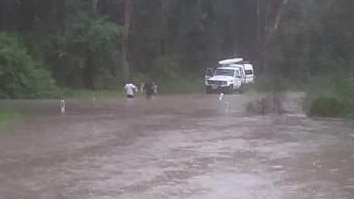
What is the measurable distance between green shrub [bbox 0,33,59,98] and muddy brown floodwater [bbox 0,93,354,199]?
14.4 metres

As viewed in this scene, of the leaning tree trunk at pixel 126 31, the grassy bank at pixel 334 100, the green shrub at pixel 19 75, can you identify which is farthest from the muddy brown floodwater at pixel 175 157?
the leaning tree trunk at pixel 126 31

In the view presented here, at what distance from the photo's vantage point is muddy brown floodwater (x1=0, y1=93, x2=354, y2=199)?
16.8 metres

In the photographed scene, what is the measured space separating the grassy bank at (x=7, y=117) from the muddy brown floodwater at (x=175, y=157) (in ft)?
1.93

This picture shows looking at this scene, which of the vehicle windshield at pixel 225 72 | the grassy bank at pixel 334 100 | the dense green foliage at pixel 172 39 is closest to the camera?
the grassy bank at pixel 334 100

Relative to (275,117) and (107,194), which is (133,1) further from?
(107,194)

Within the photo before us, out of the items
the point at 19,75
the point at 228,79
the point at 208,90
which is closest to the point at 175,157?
the point at 19,75

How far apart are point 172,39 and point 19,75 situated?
2583 cm

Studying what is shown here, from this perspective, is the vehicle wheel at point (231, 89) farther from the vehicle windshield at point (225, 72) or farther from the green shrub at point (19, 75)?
the green shrub at point (19, 75)

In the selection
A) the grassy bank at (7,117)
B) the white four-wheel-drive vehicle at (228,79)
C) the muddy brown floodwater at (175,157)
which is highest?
the white four-wheel-drive vehicle at (228,79)

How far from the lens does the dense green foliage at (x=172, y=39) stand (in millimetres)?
46656

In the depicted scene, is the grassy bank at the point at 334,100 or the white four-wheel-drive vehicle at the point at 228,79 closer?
the grassy bank at the point at 334,100

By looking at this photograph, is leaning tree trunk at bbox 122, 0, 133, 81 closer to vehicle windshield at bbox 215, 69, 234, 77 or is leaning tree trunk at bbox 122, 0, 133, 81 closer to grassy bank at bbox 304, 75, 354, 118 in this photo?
vehicle windshield at bbox 215, 69, 234, 77

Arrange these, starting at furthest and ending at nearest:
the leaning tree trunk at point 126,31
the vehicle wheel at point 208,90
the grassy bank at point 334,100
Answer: the leaning tree trunk at point 126,31, the vehicle wheel at point 208,90, the grassy bank at point 334,100

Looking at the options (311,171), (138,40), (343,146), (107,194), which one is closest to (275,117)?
(343,146)
